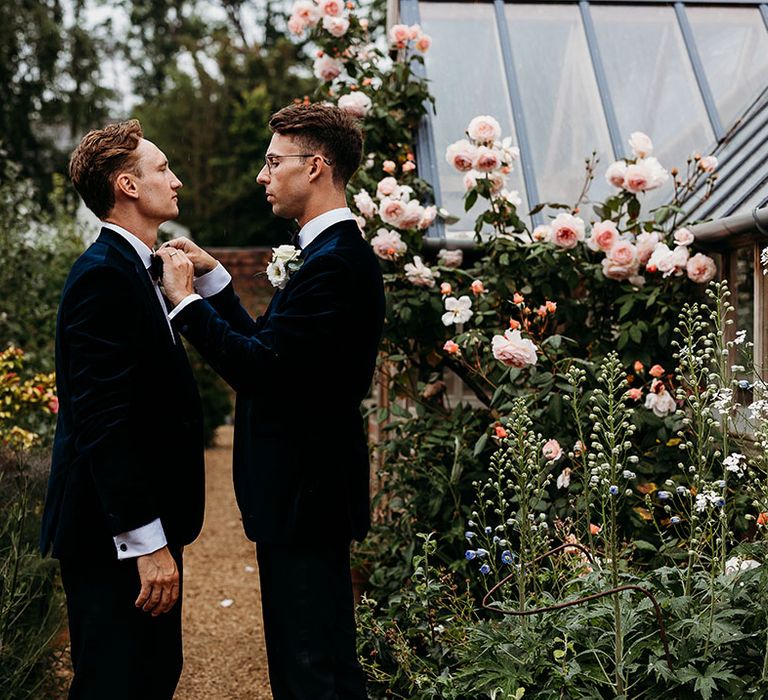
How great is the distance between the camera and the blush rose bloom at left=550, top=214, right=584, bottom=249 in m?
4.03

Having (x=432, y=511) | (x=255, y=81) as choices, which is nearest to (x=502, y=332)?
(x=432, y=511)

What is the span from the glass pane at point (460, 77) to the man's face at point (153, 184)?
2.32m

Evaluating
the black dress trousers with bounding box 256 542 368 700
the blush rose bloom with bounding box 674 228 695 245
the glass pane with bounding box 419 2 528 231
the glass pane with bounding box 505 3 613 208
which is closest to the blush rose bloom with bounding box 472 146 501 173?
the glass pane with bounding box 419 2 528 231

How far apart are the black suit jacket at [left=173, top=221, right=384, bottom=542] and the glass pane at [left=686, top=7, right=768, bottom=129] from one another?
333 centimetres

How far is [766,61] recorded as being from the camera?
17.5 feet

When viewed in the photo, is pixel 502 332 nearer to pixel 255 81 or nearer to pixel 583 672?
pixel 583 672

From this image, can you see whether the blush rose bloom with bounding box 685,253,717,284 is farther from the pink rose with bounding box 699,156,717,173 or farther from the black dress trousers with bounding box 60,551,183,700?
the black dress trousers with bounding box 60,551,183,700

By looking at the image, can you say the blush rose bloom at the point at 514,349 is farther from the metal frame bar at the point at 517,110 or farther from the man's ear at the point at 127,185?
the man's ear at the point at 127,185

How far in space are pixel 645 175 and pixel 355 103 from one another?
158 cm

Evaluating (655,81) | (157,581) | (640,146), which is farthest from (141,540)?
(655,81)

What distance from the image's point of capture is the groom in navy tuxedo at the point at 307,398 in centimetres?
246

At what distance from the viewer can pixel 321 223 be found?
2615 millimetres

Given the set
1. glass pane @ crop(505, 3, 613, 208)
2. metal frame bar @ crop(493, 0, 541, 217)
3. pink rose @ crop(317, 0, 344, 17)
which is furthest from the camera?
pink rose @ crop(317, 0, 344, 17)

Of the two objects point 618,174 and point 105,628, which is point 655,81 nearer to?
point 618,174
